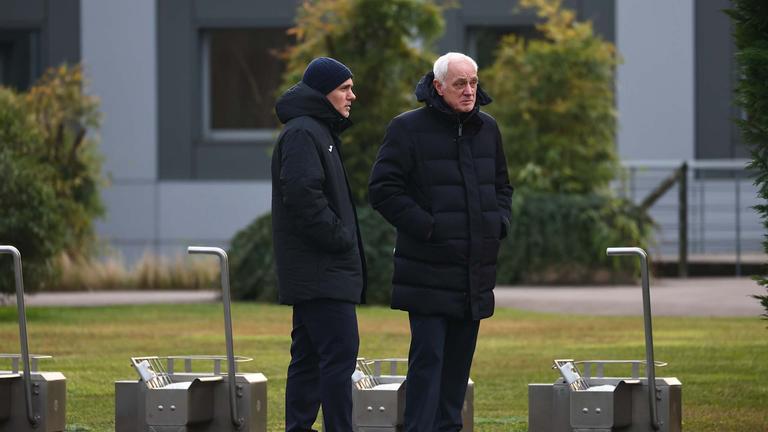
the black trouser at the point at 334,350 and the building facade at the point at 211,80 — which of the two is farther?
the building facade at the point at 211,80

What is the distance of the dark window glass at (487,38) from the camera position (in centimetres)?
2956

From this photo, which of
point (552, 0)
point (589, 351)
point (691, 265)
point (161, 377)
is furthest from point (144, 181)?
point (161, 377)

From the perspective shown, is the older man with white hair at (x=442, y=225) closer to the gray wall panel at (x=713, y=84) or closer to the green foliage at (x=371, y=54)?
the green foliage at (x=371, y=54)

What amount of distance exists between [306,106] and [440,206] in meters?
0.80

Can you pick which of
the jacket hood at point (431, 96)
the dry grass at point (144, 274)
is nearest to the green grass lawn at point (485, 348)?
the jacket hood at point (431, 96)

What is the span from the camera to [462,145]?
26.7ft

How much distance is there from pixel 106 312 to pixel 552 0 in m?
10.8

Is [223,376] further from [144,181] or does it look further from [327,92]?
[144,181]

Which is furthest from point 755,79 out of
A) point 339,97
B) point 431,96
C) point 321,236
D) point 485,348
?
point 485,348

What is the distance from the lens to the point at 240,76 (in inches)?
1190

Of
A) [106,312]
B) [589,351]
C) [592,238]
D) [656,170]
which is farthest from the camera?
[656,170]

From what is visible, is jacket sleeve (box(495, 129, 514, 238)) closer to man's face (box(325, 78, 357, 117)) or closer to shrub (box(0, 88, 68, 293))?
man's face (box(325, 78, 357, 117))

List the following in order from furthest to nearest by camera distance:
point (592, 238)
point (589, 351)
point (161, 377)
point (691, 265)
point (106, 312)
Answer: point (691, 265), point (592, 238), point (106, 312), point (589, 351), point (161, 377)

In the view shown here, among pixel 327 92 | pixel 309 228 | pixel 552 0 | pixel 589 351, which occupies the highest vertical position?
pixel 552 0
